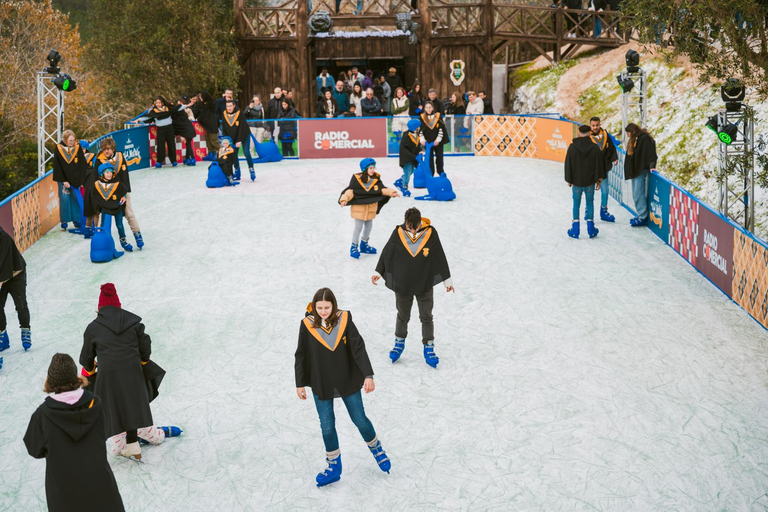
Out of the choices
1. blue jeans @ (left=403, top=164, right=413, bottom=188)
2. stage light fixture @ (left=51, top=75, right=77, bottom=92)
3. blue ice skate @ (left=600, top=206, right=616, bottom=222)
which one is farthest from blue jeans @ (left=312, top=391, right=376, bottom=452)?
stage light fixture @ (left=51, top=75, right=77, bottom=92)

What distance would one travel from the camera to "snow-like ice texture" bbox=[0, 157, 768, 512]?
7078 mm

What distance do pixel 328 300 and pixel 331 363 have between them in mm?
490

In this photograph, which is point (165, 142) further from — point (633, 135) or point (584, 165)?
point (633, 135)

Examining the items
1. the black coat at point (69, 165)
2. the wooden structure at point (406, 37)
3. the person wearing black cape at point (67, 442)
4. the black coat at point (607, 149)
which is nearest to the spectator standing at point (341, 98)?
the wooden structure at point (406, 37)

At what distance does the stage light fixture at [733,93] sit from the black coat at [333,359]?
685cm

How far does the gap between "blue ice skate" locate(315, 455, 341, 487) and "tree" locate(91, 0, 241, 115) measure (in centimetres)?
2105

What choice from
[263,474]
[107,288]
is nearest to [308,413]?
[263,474]

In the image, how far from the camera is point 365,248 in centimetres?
1338

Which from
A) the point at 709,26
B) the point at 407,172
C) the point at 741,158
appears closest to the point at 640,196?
the point at 741,158

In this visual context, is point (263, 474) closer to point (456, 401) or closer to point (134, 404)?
point (134, 404)

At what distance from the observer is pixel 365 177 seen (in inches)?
489

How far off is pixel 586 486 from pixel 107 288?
4.06m

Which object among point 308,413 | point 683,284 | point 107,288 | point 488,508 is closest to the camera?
point 488,508

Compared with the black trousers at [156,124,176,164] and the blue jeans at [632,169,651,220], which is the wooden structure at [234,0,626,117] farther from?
the blue jeans at [632,169,651,220]
